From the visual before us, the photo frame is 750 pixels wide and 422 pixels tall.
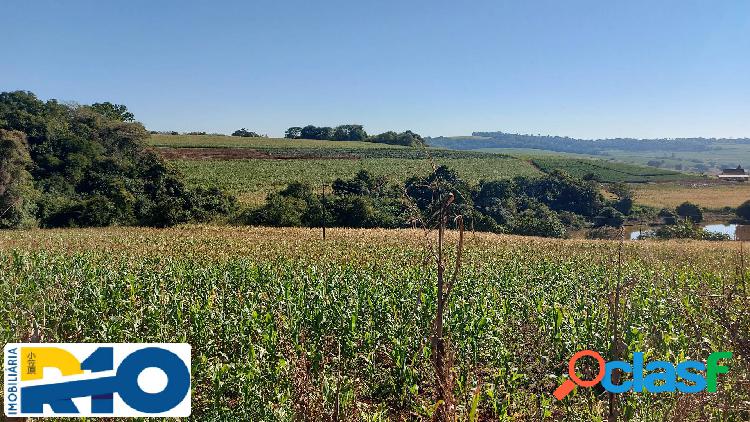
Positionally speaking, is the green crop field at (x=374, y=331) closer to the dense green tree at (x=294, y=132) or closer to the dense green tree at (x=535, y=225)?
the dense green tree at (x=535, y=225)

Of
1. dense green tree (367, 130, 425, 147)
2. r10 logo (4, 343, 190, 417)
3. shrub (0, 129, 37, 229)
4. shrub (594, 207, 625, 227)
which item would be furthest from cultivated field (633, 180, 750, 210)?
r10 logo (4, 343, 190, 417)

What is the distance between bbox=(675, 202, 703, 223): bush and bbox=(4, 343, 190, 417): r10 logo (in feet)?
215

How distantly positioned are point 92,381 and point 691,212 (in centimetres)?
6775

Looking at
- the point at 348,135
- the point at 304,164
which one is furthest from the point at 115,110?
the point at 348,135

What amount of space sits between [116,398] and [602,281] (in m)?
10.4

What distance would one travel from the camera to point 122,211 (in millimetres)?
32875

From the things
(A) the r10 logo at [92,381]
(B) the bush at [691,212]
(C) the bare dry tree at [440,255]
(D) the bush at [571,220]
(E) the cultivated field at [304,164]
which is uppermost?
(E) the cultivated field at [304,164]

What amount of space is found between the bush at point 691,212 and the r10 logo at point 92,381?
6557 cm

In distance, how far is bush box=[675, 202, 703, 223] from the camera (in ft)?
188

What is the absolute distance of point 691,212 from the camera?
57656 millimetres

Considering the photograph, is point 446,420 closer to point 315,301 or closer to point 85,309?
point 315,301

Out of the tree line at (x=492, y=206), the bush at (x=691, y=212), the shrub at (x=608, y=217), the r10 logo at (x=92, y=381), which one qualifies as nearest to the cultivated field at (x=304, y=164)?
the tree line at (x=492, y=206)

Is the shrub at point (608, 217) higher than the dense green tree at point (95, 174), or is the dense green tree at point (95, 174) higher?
the dense green tree at point (95, 174)

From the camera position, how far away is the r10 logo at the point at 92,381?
15.6 ft
